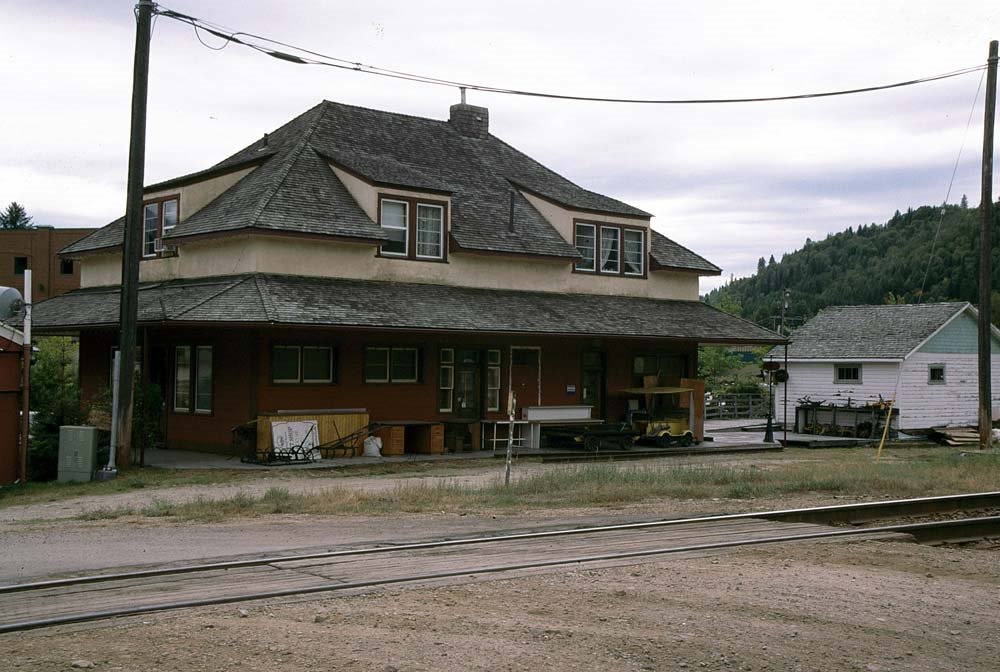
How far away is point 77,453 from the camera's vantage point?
20.1m

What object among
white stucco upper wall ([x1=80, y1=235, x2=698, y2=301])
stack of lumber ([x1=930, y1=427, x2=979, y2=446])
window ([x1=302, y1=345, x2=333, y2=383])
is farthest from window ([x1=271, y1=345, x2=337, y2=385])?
stack of lumber ([x1=930, y1=427, x2=979, y2=446])

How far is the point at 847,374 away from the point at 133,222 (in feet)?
101

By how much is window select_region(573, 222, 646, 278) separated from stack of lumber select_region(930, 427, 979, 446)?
12396mm

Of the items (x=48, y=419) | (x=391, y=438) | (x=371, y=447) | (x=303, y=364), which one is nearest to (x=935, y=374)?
(x=391, y=438)

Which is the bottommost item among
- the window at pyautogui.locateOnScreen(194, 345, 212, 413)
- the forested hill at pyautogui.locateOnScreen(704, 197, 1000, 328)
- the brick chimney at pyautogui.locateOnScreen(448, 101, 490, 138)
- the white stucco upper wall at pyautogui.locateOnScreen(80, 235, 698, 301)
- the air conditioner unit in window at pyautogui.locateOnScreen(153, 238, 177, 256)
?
the window at pyautogui.locateOnScreen(194, 345, 212, 413)

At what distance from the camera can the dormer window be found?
27844 millimetres

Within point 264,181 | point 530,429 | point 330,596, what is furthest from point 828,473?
point 264,181

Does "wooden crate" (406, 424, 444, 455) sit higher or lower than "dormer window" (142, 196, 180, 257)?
lower

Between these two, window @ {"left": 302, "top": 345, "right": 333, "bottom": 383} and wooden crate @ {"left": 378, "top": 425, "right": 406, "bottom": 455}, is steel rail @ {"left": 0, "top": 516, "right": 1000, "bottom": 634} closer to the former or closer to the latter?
wooden crate @ {"left": 378, "top": 425, "right": 406, "bottom": 455}

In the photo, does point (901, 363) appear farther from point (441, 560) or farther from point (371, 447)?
point (441, 560)

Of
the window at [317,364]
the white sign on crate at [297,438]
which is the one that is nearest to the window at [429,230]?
the window at [317,364]

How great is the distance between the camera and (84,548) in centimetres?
1166

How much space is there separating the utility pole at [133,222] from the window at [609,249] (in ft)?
50.0

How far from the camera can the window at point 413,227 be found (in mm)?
26750
